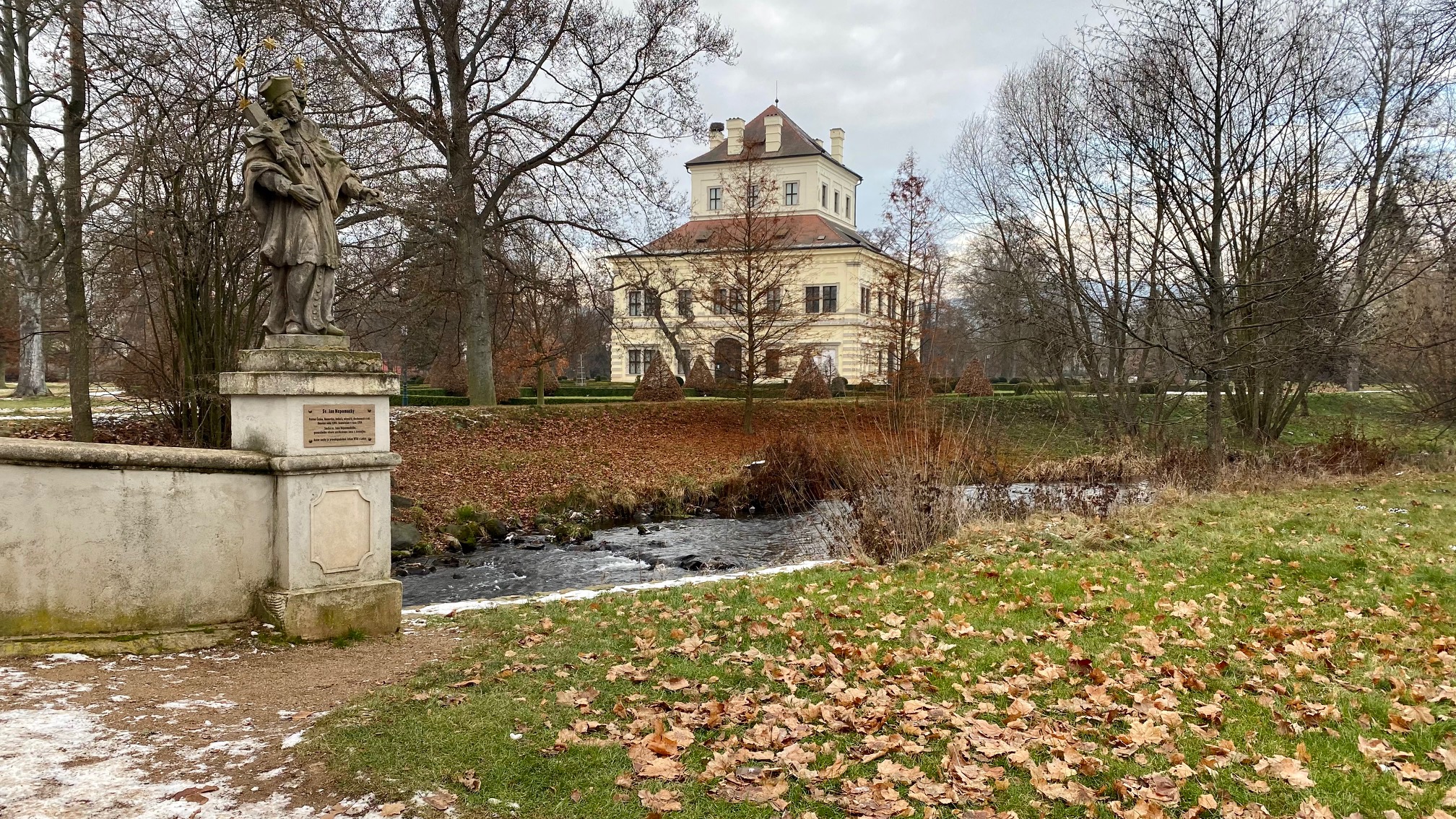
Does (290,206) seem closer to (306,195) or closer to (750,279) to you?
(306,195)

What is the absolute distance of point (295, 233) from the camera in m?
6.48

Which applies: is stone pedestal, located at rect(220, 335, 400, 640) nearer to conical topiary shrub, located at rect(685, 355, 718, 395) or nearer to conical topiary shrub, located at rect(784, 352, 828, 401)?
conical topiary shrub, located at rect(784, 352, 828, 401)

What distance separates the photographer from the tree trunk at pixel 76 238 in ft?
41.1

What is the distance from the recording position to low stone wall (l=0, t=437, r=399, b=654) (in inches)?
214

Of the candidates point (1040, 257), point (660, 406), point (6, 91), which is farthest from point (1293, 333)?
point (6, 91)

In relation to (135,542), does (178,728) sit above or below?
below

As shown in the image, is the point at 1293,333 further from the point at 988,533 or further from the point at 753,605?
the point at 753,605

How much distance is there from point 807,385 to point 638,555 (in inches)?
797

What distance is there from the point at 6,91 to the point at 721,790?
18224mm

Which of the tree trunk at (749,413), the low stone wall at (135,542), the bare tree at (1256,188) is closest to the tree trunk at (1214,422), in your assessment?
the bare tree at (1256,188)

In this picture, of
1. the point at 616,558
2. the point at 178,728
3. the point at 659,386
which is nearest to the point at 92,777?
the point at 178,728

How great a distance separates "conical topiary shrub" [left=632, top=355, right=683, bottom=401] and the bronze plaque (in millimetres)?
22466

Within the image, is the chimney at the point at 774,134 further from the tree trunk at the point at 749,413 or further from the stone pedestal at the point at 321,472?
the stone pedestal at the point at 321,472

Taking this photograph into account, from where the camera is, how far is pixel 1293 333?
639 inches
